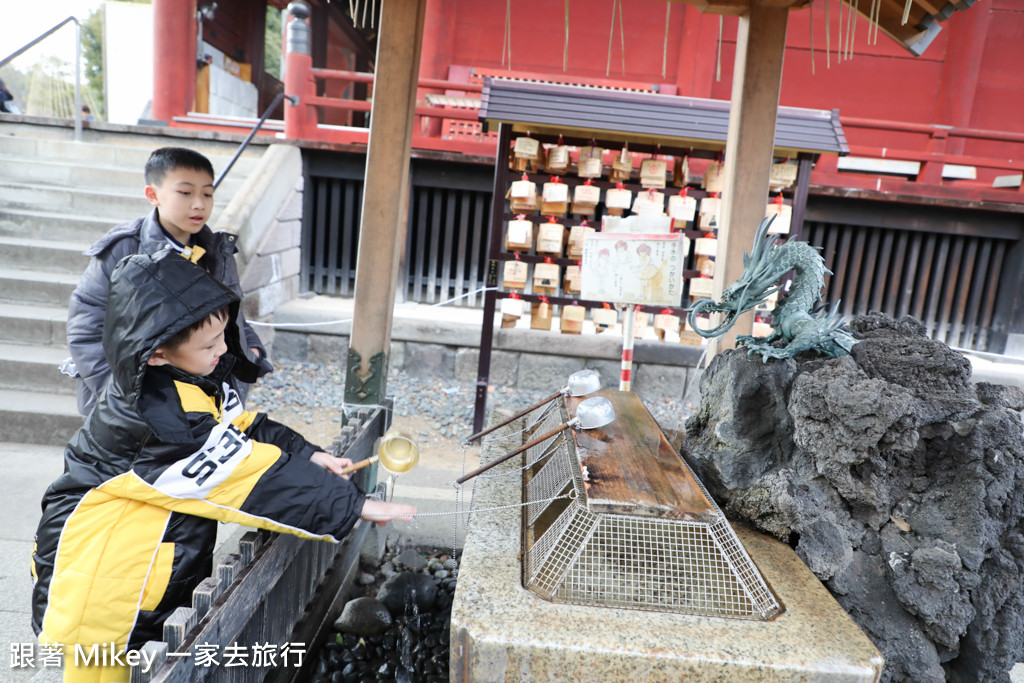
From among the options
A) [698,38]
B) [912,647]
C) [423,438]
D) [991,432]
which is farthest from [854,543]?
[698,38]

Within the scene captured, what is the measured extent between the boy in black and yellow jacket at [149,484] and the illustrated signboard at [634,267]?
273cm

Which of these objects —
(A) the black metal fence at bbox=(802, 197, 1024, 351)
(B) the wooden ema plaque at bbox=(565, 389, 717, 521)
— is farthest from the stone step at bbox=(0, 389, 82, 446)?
(A) the black metal fence at bbox=(802, 197, 1024, 351)

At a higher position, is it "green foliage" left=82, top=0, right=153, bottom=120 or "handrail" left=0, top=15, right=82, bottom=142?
"green foliage" left=82, top=0, right=153, bottom=120

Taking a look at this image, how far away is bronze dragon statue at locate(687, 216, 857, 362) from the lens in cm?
255

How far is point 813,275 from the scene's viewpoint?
8.68 feet

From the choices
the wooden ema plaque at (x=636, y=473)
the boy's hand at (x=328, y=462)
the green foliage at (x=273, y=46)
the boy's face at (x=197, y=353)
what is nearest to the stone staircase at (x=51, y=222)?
the boy's hand at (x=328, y=462)

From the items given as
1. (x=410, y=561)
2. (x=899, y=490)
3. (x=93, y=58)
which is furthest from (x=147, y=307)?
(x=93, y=58)

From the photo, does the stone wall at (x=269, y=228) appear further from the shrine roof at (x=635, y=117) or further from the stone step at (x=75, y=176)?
the shrine roof at (x=635, y=117)

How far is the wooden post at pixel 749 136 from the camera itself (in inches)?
145

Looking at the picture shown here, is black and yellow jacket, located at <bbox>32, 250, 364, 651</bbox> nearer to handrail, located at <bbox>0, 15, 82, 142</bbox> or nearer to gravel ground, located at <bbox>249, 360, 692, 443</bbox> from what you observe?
gravel ground, located at <bbox>249, 360, 692, 443</bbox>

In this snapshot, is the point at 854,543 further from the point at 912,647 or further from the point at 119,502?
the point at 119,502

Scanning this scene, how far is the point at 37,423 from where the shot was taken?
447 cm

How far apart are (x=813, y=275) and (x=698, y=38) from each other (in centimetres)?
703

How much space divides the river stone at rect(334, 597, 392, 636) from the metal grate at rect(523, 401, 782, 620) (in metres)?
1.29
